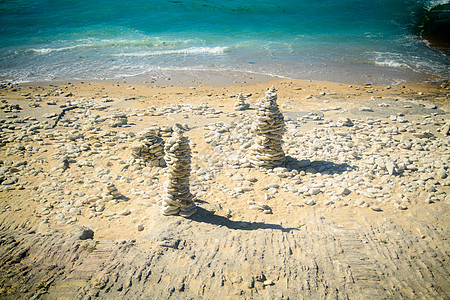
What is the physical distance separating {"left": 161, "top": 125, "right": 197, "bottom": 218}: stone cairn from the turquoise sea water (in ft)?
51.5

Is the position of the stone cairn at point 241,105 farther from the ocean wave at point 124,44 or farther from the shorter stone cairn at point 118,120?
the ocean wave at point 124,44

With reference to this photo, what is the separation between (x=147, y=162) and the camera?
30.5 feet

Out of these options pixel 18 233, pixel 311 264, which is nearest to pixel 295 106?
pixel 311 264

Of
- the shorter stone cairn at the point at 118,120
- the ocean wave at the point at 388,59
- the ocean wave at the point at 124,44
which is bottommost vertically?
the shorter stone cairn at the point at 118,120

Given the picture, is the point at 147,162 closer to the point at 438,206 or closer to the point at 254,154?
the point at 254,154

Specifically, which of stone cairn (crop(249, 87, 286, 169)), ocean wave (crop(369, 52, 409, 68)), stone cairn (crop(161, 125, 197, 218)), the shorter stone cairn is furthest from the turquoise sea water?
stone cairn (crop(161, 125, 197, 218))

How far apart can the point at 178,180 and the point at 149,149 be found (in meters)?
2.85

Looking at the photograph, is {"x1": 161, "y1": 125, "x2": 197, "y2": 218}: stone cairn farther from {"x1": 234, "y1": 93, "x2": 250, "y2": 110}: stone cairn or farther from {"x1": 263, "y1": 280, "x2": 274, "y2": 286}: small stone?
{"x1": 234, "y1": 93, "x2": 250, "y2": 110}: stone cairn

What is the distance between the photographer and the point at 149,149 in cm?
920

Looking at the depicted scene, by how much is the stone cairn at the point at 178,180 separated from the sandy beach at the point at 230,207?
0.21 m

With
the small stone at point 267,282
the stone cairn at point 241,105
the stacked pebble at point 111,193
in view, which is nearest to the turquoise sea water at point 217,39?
the stone cairn at point 241,105

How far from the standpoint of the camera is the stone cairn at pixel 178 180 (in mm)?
6457

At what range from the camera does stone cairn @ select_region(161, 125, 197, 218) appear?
6457 millimetres

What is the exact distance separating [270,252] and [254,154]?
4.35 meters
